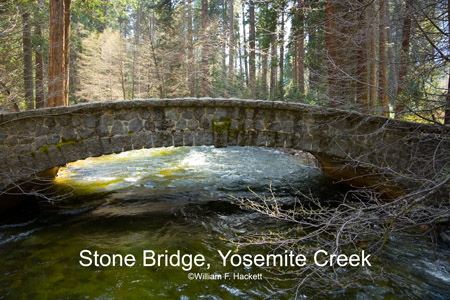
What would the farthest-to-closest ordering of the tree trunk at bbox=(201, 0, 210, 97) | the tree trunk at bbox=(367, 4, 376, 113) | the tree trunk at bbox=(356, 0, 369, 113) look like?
the tree trunk at bbox=(201, 0, 210, 97), the tree trunk at bbox=(367, 4, 376, 113), the tree trunk at bbox=(356, 0, 369, 113)

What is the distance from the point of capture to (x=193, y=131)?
577 cm

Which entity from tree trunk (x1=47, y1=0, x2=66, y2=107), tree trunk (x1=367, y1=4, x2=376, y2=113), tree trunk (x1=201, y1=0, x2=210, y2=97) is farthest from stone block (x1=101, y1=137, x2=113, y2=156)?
tree trunk (x1=201, y1=0, x2=210, y2=97)

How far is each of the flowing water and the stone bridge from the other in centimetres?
124

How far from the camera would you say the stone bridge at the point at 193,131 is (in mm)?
4793

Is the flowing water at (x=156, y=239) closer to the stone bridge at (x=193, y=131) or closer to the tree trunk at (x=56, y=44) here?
the stone bridge at (x=193, y=131)

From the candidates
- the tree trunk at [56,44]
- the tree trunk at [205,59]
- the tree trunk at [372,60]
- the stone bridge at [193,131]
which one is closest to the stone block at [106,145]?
the stone bridge at [193,131]

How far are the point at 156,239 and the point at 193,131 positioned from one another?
7.24 feet

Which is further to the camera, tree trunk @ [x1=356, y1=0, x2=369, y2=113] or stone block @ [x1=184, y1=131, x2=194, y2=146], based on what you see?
stone block @ [x1=184, y1=131, x2=194, y2=146]

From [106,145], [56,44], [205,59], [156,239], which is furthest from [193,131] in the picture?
[205,59]

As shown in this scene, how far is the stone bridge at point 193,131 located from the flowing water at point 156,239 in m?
1.24

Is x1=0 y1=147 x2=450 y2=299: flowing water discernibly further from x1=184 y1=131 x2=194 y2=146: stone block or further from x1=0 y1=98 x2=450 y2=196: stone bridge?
x1=184 y1=131 x2=194 y2=146: stone block

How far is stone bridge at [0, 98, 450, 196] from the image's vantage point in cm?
479

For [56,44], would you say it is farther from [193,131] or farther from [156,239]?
[156,239]

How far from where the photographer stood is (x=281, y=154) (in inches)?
485
